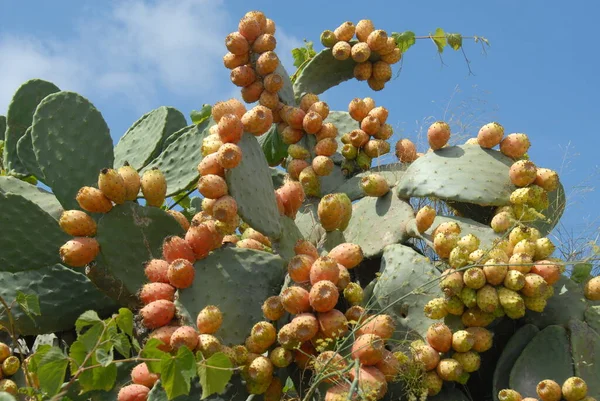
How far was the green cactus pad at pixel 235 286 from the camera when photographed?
8.61 feet

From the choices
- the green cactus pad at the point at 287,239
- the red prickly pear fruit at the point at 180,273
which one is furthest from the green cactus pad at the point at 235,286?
the green cactus pad at the point at 287,239

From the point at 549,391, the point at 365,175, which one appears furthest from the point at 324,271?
the point at 365,175

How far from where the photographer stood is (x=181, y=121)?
12.7 ft

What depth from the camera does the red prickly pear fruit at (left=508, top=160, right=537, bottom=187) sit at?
2.94m

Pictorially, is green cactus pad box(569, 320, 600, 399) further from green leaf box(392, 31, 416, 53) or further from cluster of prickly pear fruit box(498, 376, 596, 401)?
green leaf box(392, 31, 416, 53)

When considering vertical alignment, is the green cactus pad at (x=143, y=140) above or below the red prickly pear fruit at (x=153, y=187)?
above

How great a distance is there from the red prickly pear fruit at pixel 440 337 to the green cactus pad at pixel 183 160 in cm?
106

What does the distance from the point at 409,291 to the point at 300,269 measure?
14.1 inches

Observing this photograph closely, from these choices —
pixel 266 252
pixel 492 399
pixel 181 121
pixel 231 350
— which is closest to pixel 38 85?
pixel 181 121

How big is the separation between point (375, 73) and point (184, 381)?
197cm

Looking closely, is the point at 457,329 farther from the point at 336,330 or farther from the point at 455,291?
the point at 336,330

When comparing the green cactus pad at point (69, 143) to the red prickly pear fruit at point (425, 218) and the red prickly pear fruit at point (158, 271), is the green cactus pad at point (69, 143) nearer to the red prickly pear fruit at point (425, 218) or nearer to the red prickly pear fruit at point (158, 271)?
the red prickly pear fruit at point (158, 271)

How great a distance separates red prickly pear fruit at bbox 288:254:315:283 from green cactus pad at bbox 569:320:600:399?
2.60 feet

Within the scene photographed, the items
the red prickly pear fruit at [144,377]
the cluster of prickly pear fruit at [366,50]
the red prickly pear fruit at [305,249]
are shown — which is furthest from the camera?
the cluster of prickly pear fruit at [366,50]
